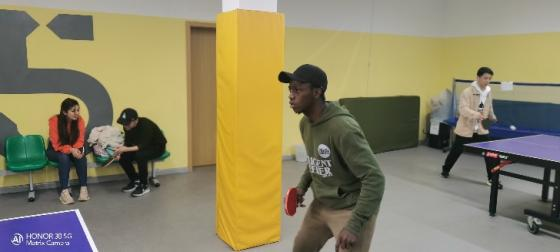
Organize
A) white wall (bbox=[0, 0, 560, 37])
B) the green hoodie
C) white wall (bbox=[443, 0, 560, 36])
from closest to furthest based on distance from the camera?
the green hoodie < white wall (bbox=[0, 0, 560, 37]) < white wall (bbox=[443, 0, 560, 36])

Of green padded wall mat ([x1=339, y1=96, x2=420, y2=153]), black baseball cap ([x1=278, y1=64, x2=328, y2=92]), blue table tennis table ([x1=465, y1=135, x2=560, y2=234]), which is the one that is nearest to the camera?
black baseball cap ([x1=278, y1=64, x2=328, y2=92])

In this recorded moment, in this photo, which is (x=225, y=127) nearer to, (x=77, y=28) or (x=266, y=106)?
(x=266, y=106)

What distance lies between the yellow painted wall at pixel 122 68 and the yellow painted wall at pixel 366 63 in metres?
1.77

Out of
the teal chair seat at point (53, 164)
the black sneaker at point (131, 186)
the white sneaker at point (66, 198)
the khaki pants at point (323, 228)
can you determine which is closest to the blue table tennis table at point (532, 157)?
the khaki pants at point (323, 228)

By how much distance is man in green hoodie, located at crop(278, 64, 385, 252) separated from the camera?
77.6 inches

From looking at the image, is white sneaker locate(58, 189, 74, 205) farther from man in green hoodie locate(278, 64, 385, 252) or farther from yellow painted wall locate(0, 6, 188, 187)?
man in green hoodie locate(278, 64, 385, 252)

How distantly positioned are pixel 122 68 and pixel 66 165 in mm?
1439

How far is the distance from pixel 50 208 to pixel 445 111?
707 centimetres

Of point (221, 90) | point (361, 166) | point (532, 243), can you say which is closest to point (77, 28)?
point (221, 90)

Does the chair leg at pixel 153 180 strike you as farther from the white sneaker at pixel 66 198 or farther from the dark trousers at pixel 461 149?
the dark trousers at pixel 461 149

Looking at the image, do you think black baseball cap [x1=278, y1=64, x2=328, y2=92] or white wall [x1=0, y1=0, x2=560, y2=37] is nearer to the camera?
black baseball cap [x1=278, y1=64, x2=328, y2=92]

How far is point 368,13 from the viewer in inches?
301

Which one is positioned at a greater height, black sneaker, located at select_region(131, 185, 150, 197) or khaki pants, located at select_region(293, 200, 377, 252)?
khaki pants, located at select_region(293, 200, 377, 252)

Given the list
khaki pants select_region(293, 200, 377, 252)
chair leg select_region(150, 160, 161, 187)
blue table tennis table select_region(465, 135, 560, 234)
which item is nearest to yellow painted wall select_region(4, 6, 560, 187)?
chair leg select_region(150, 160, 161, 187)
